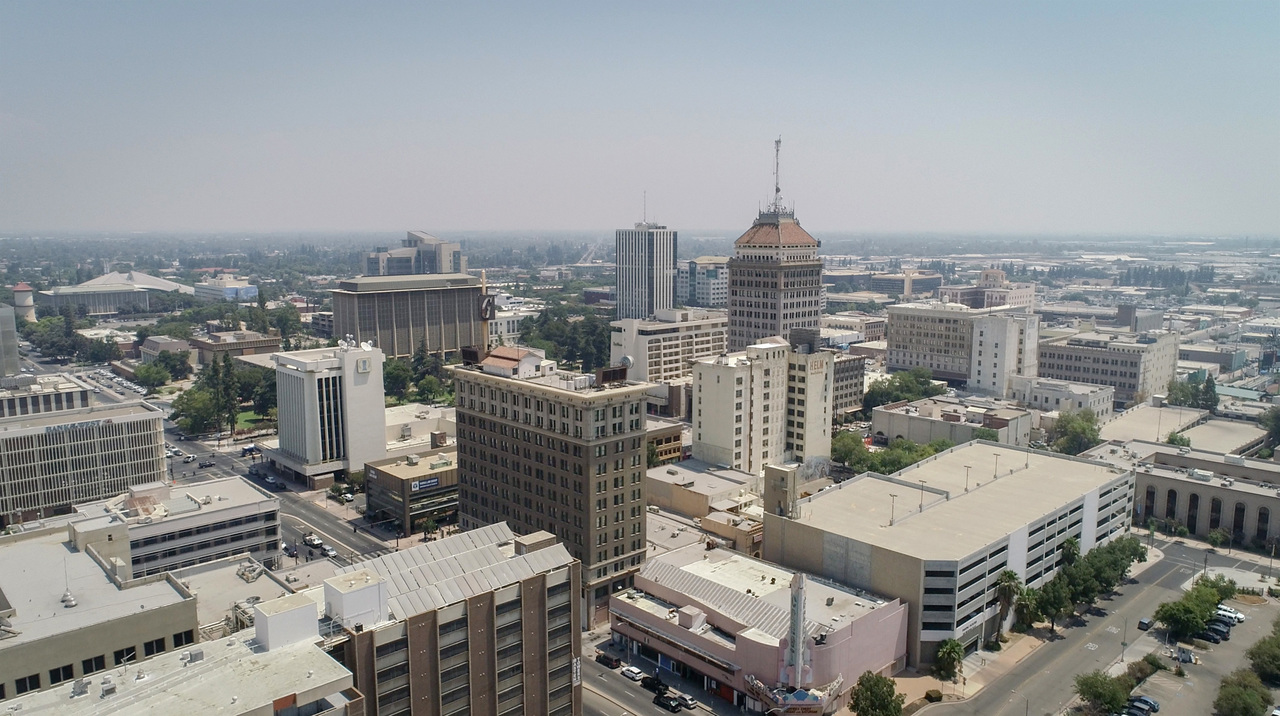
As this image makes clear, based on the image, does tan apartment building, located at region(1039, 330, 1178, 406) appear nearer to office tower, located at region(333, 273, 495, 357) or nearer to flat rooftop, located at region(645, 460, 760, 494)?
flat rooftop, located at region(645, 460, 760, 494)

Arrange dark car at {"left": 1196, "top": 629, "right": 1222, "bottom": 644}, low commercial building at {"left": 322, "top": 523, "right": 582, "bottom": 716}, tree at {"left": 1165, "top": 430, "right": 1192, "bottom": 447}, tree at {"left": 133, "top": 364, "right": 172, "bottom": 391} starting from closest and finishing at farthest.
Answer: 1. low commercial building at {"left": 322, "top": 523, "right": 582, "bottom": 716}
2. dark car at {"left": 1196, "top": 629, "right": 1222, "bottom": 644}
3. tree at {"left": 1165, "top": 430, "right": 1192, "bottom": 447}
4. tree at {"left": 133, "top": 364, "right": 172, "bottom": 391}

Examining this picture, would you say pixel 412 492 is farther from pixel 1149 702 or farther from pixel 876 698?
pixel 1149 702

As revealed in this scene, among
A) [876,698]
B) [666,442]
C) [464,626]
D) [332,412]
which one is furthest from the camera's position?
[332,412]

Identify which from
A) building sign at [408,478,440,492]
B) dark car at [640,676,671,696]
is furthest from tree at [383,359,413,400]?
dark car at [640,676,671,696]

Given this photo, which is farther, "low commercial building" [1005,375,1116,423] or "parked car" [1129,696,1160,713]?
"low commercial building" [1005,375,1116,423]

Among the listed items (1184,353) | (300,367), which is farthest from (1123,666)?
(1184,353)

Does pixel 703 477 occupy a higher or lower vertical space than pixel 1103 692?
higher

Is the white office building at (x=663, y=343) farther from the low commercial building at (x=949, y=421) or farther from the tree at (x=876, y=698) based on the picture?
the tree at (x=876, y=698)

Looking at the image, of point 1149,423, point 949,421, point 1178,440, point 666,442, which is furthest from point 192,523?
point 1149,423
